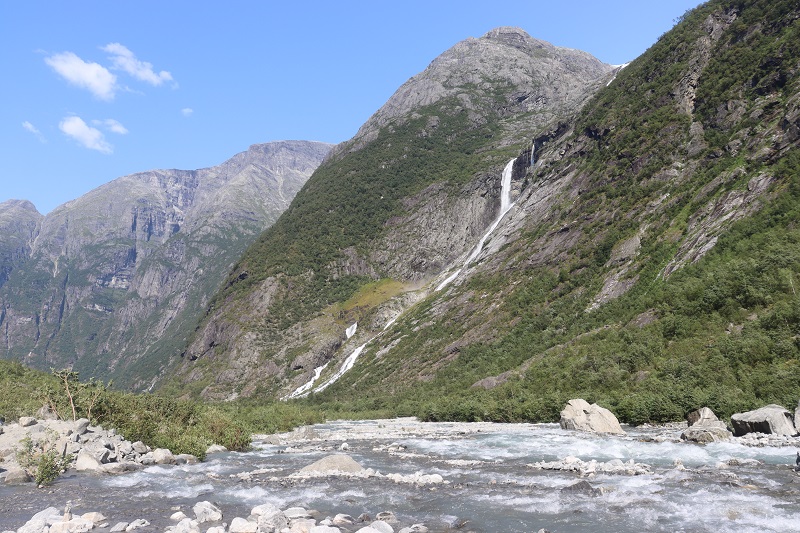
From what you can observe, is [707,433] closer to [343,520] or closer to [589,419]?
[589,419]

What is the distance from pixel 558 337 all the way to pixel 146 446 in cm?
4580

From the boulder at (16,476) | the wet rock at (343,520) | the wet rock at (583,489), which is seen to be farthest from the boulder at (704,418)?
the boulder at (16,476)

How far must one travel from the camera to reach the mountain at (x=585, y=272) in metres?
37.5

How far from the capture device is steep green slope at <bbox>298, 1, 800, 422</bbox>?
34812 millimetres

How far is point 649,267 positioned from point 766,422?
38.8 meters

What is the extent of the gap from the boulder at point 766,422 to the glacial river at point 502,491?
71.8 inches

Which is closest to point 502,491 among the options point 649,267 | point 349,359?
point 649,267

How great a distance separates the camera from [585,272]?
7100 centimetres

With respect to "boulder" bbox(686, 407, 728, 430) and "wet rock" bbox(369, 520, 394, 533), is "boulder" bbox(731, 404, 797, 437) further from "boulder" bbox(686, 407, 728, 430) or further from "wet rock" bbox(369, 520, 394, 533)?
"wet rock" bbox(369, 520, 394, 533)

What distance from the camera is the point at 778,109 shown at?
6256 cm

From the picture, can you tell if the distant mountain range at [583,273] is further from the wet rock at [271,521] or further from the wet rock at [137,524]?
the wet rock at [137,524]

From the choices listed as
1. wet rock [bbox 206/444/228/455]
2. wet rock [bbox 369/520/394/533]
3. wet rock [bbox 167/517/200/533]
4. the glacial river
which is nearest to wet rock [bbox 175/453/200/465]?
the glacial river

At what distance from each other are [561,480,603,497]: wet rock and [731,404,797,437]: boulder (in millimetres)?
11969

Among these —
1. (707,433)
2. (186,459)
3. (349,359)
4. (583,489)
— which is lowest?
(186,459)
